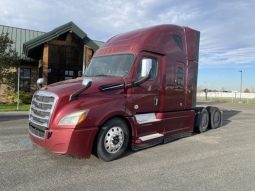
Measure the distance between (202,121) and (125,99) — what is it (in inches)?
190

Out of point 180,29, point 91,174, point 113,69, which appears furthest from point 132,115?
point 180,29

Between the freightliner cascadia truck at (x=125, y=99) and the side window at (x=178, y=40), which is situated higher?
the side window at (x=178, y=40)

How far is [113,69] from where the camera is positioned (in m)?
8.09

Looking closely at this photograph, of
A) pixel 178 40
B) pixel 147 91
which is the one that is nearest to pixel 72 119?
pixel 147 91

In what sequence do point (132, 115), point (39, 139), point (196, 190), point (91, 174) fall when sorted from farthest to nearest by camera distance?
point (132, 115)
point (39, 139)
point (91, 174)
point (196, 190)

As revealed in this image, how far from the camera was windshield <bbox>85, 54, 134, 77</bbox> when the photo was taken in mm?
7898

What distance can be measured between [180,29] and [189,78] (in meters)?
1.49

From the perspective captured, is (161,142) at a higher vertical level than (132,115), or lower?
lower

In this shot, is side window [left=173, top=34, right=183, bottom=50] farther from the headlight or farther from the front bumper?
the headlight

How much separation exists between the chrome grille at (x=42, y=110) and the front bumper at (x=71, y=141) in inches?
10.6

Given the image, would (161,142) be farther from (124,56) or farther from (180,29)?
(180,29)

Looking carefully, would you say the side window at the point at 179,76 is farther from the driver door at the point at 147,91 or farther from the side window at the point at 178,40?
the driver door at the point at 147,91

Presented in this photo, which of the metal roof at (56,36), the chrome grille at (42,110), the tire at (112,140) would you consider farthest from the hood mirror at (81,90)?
the metal roof at (56,36)

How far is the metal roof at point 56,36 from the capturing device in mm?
24562
